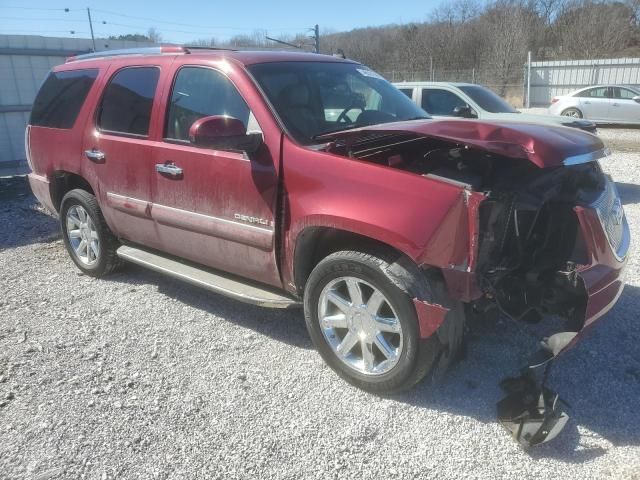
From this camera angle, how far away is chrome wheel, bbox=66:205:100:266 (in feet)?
16.3

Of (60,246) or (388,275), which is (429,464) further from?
(60,246)

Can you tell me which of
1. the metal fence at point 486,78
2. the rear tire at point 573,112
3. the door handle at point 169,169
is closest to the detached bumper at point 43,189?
the door handle at point 169,169

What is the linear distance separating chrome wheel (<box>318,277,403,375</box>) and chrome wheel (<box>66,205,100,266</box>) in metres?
2.69

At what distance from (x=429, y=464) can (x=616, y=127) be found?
1952 cm

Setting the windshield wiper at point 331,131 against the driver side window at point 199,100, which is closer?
the windshield wiper at point 331,131

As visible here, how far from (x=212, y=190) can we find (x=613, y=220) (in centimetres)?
248

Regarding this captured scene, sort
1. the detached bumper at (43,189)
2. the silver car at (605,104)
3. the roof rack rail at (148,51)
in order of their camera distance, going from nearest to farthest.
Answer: the roof rack rail at (148,51)
the detached bumper at (43,189)
the silver car at (605,104)

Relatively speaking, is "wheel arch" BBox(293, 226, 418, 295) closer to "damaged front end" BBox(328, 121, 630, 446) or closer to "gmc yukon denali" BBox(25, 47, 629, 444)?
"gmc yukon denali" BBox(25, 47, 629, 444)

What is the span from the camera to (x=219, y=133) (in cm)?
311

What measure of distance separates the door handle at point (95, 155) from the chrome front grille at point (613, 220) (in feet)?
12.0

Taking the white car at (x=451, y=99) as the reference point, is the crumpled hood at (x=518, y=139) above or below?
above

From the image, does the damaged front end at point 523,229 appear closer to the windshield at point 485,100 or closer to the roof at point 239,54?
the roof at point 239,54

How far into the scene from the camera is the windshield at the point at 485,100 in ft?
30.9

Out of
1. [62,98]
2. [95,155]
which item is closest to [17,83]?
[62,98]
